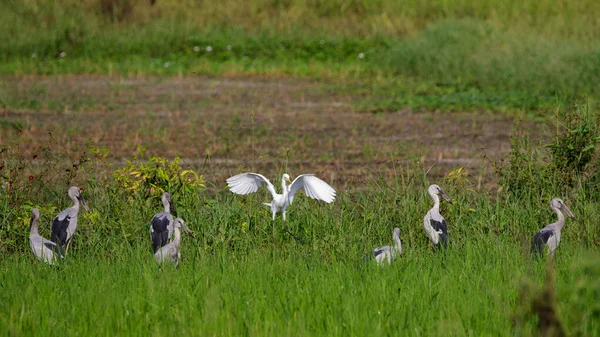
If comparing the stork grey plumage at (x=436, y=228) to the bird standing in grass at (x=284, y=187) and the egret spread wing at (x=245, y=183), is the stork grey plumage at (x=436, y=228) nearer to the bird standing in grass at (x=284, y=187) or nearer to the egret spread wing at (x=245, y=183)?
the bird standing in grass at (x=284, y=187)

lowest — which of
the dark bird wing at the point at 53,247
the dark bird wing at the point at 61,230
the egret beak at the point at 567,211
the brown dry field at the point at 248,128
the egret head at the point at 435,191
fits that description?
the brown dry field at the point at 248,128

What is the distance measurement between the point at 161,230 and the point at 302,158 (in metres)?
5.36

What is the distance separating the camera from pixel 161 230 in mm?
5406

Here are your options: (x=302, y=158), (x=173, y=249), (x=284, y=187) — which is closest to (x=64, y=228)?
(x=173, y=249)

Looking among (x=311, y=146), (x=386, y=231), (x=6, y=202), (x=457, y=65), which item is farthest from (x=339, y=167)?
(x=457, y=65)

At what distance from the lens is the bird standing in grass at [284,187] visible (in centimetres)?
591

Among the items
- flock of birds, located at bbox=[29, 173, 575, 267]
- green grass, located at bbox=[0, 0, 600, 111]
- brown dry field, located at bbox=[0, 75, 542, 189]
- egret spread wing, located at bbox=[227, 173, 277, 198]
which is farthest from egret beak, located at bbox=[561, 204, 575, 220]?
green grass, located at bbox=[0, 0, 600, 111]

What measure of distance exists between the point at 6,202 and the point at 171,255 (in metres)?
1.54

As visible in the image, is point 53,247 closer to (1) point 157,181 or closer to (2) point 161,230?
(2) point 161,230

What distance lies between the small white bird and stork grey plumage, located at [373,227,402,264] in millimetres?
546

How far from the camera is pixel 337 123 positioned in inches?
549

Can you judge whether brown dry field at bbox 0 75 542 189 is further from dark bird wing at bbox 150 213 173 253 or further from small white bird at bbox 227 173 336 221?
dark bird wing at bbox 150 213 173 253

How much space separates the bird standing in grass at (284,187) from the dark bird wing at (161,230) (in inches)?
25.4

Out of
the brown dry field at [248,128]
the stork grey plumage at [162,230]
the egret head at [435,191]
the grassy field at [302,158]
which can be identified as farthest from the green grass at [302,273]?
the brown dry field at [248,128]
